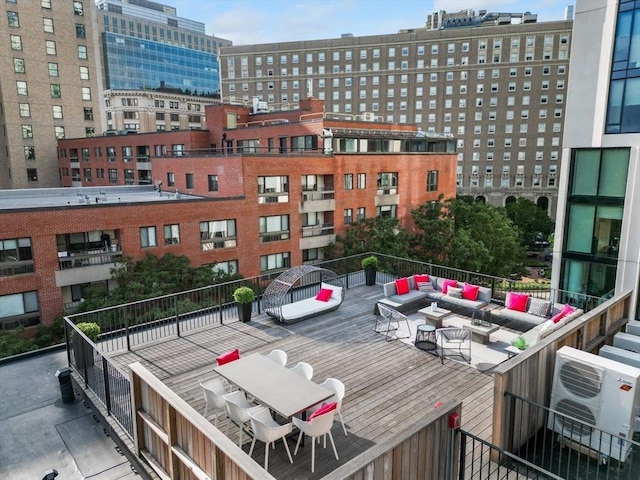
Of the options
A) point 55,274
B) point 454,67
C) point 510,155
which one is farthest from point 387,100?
point 55,274

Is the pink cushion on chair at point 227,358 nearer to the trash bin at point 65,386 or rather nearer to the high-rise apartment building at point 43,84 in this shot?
the trash bin at point 65,386

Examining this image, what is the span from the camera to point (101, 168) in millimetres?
55625

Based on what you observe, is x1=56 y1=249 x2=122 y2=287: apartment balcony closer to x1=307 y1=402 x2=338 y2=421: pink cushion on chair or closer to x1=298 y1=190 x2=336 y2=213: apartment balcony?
x1=298 y1=190 x2=336 y2=213: apartment balcony

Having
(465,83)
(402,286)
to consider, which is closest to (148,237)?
(402,286)

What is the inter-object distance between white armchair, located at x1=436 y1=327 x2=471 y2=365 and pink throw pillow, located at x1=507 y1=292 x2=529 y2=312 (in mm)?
3105

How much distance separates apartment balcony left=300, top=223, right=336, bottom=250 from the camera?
1374 inches

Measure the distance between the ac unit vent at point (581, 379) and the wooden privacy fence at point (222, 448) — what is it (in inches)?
103

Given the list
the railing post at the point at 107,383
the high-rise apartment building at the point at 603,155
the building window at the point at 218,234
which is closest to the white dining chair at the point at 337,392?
the railing post at the point at 107,383

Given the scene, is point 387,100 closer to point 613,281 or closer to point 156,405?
point 613,281

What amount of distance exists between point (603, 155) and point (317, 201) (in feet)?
71.6

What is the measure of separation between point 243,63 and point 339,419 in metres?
84.8

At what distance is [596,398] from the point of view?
22.6ft

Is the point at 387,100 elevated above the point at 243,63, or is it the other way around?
the point at 243,63

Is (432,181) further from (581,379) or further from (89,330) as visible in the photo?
(581,379)
